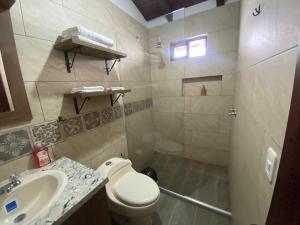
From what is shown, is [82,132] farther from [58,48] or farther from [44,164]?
[58,48]

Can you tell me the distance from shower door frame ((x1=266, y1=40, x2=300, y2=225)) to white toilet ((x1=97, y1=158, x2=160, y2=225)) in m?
1.00

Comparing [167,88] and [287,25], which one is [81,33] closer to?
[287,25]

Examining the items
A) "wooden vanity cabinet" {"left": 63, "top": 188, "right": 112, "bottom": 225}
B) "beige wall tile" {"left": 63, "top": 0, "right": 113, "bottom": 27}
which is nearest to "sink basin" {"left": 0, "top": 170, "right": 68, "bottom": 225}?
"wooden vanity cabinet" {"left": 63, "top": 188, "right": 112, "bottom": 225}

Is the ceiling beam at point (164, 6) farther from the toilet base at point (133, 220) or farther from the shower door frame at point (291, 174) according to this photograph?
the toilet base at point (133, 220)

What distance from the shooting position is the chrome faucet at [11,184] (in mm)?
769

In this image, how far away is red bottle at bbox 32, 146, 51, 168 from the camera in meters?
0.96

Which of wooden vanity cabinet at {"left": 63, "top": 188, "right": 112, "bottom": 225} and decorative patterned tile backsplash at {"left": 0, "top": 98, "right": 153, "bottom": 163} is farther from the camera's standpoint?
decorative patterned tile backsplash at {"left": 0, "top": 98, "right": 153, "bottom": 163}

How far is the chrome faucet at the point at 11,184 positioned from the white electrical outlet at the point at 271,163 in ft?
4.18

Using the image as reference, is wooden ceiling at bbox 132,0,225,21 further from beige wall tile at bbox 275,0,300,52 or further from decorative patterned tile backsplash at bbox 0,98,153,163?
beige wall tile at bbox 275,0,300,52

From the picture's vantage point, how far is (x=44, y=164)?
0.99m

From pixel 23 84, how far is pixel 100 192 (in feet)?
2.81

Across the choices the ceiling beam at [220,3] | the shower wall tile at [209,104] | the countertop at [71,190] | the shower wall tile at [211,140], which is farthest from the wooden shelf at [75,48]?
the shower wall tile at [211,140]

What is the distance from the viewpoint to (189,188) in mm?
1853

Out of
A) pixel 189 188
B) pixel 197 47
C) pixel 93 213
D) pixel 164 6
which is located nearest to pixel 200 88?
pixel 197 47
